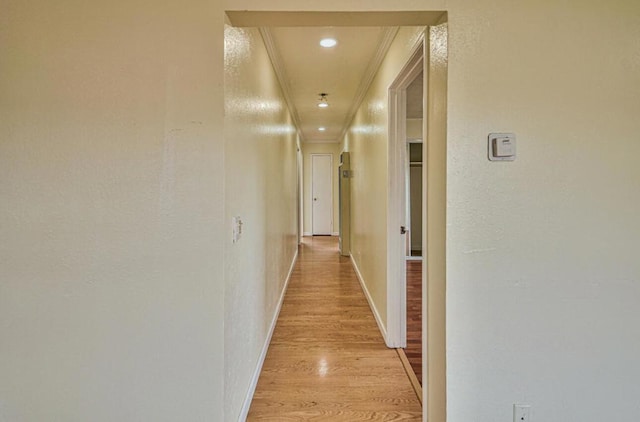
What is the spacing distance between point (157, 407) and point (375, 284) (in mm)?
2194

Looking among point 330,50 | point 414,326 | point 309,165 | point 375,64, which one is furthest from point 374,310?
point 309,165

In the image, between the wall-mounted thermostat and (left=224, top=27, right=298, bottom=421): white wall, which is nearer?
the wall-mounted thermostat

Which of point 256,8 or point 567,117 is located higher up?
point 256,8

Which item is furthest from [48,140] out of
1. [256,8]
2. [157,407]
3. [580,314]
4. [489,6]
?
Answer: [580,314]

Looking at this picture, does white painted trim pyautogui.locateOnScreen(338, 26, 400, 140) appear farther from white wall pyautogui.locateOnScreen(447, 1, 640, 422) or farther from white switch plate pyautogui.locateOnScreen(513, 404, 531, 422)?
white switch plate pyautogui.locateOnScreen(513, 404, 531, 422)

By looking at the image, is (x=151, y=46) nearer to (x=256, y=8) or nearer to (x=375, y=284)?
(x=256, y=8)

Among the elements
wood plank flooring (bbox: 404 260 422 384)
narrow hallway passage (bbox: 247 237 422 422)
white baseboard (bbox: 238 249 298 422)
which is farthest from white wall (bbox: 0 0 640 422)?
wood plank flooring (bbox: 404 260 422 384)

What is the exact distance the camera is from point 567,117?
4.47 ft

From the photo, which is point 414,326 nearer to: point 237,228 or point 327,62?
point 237,228

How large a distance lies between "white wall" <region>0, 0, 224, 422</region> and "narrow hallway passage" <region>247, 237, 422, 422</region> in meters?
0.74

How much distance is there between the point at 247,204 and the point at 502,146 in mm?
1271

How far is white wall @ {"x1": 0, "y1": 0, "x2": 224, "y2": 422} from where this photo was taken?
50.9 inches

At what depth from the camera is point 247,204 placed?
6.21 ft

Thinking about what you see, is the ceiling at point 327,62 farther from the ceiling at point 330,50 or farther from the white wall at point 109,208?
the white wall at point 109,208
